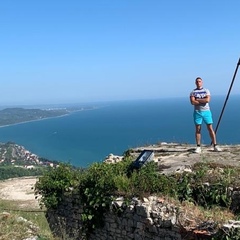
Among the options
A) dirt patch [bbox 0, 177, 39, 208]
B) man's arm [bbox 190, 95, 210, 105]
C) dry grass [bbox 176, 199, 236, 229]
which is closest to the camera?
dry grass [bbox 176, 199, 236, 229]

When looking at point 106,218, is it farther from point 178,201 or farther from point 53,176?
point 53,176

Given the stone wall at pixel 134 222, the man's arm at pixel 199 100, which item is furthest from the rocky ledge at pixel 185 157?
the stone wall at pixel 134 222

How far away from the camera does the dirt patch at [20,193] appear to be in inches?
922

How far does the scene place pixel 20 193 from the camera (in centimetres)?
2695

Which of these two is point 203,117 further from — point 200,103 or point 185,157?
point 185,157

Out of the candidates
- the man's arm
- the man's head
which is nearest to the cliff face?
the man's arm

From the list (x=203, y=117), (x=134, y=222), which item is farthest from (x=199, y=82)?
(x=134, y=222)

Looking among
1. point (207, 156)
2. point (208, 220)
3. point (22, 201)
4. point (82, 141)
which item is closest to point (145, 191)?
point (208, 220)

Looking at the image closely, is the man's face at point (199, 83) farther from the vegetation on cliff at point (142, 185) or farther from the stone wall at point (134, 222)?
the stone wall at point (134, 222)

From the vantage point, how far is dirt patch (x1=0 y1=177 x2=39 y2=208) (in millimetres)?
23425

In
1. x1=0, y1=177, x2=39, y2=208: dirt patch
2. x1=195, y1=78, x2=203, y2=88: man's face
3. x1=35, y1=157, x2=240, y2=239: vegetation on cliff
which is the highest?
x1=195, y1=78, x2=203, y2=88: man's face

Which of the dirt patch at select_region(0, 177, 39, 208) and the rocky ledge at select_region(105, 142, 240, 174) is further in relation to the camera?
the dirt patch at select_region(0, 177, 39, 208)

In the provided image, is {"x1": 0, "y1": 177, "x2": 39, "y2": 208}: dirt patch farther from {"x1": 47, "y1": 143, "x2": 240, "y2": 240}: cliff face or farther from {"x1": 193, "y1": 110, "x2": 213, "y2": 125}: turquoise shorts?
{"x1": 193, "y1": 110, "x2": 213, "y2": 125}: turquoise shorts

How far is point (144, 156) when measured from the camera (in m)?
8.71
